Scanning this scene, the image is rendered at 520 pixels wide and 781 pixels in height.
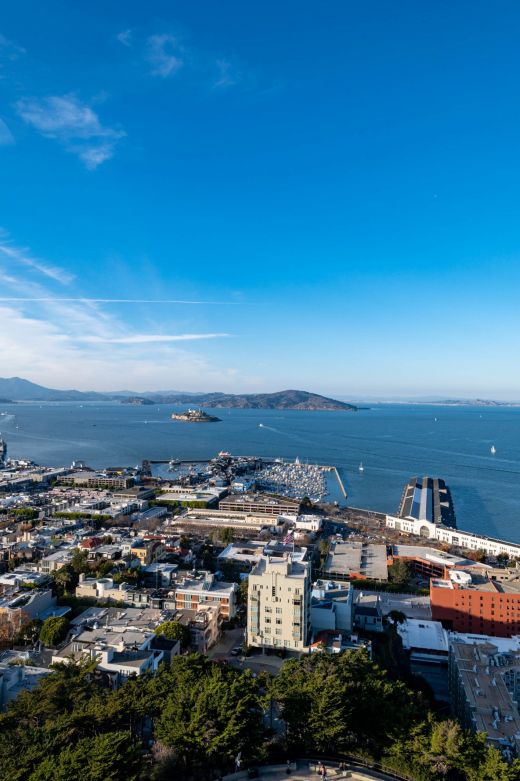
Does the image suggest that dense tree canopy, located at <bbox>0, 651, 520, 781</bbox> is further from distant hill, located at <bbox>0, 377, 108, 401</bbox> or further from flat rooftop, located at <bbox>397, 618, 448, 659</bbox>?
distant hill, located at <bbox>0, 377, 108, 401</bbox>

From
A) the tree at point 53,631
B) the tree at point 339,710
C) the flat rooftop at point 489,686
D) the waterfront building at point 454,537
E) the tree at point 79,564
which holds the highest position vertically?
the tree at point 339,710

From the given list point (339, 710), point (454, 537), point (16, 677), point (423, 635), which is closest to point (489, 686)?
point (423, 635)

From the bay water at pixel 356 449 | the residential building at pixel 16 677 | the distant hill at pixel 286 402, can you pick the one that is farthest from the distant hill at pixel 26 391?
the residential building at pixel 16 677

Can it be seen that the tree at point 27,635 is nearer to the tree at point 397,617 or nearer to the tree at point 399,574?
the tree at point 397,617

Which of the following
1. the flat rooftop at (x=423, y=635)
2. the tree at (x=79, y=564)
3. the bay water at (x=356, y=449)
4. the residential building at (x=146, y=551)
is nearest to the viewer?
the flat rooftop at (x=423, y=635)

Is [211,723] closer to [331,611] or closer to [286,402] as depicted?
[331,611]

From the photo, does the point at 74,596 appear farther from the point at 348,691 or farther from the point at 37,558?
the point at 348,691
